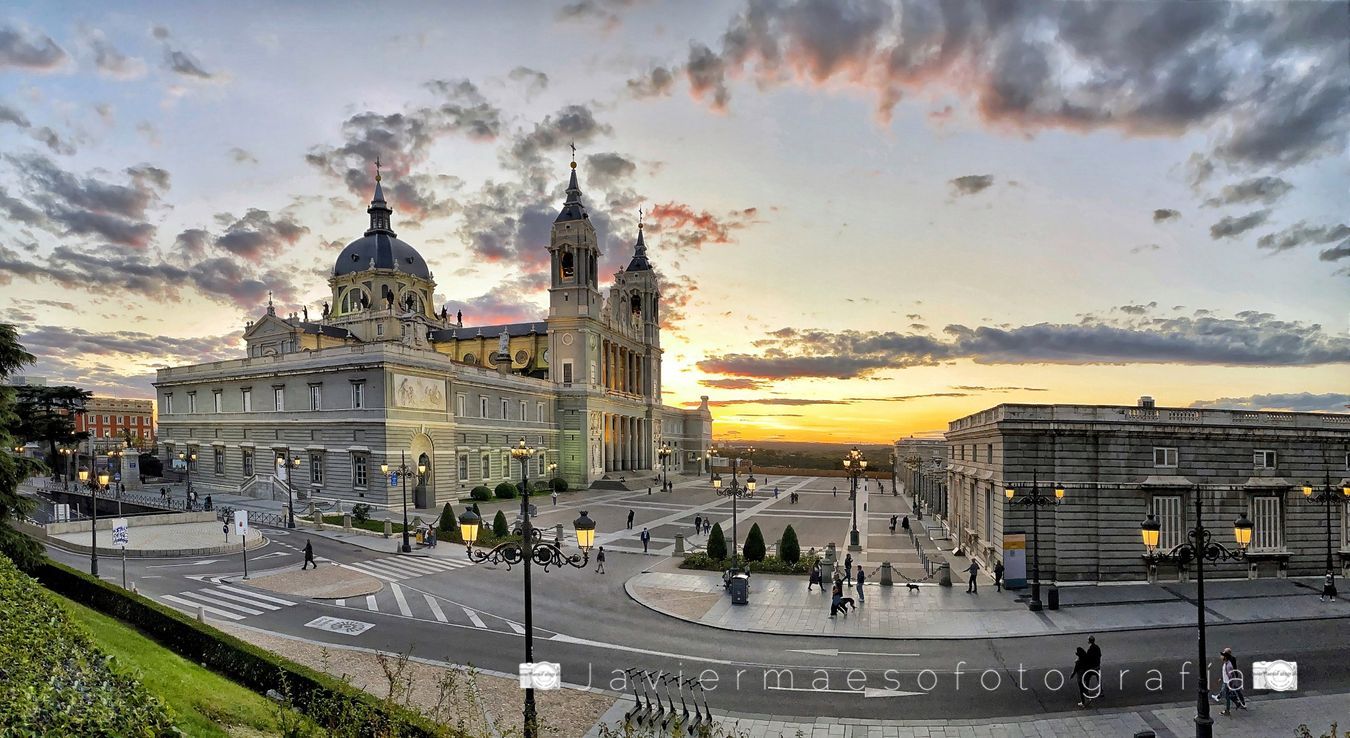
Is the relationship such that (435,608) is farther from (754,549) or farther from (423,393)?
(423,393)

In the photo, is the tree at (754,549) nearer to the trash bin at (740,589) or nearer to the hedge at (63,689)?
the trash bin at (740,589)

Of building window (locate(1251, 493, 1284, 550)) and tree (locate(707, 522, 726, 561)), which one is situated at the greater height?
building window (locate(1251, 493, 1284, 550))

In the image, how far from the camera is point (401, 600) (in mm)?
24859

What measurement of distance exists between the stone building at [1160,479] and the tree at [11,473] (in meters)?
34.0

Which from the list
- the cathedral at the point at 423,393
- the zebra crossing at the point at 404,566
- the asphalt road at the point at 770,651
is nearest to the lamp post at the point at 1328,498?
the asphalt road at the point at 770,651

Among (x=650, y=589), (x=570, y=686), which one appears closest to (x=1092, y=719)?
(x=570, y=686)

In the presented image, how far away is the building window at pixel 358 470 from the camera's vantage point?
49.4 metres

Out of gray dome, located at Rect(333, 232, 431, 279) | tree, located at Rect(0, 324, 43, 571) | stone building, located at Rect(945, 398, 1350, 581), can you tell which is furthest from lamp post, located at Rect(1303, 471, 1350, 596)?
gray dome, located at Rect(333, 232, 431, 279)

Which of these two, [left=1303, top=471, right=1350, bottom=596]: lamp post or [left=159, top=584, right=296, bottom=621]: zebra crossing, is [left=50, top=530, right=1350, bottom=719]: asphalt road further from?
[left=1303, top=471, right=1350, bottom=596]: lamp post

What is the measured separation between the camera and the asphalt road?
16.2 meters

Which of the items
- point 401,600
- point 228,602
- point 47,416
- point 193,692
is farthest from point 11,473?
point 47,416

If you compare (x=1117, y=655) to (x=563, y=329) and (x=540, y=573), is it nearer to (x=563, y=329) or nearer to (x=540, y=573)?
(x=540, y=573)

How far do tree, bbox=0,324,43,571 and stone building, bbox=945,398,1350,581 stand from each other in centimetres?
3396

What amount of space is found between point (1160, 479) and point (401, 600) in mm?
29586
